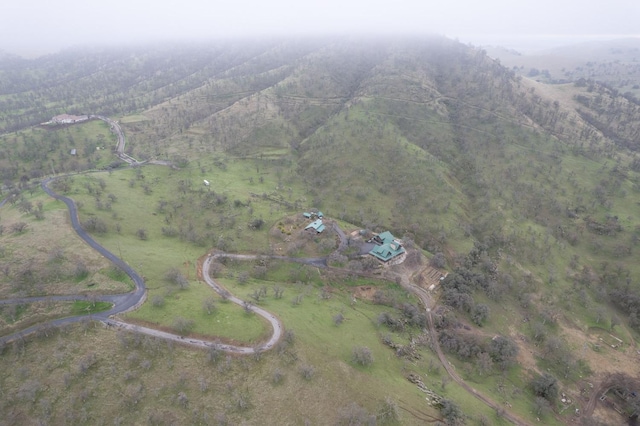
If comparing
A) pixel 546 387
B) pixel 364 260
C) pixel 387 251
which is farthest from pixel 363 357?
pixel 546 387

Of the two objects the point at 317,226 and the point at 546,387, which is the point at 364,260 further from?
the point at 546,387

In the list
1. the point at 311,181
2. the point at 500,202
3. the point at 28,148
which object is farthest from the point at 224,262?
the point at 28,148

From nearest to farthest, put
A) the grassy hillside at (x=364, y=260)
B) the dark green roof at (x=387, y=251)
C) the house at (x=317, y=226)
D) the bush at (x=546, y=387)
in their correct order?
the grassy hillside at (x=364, y=260), the bush at (x=546, y=387), the dark green roof at (x=387, y=251), the house at (x=317, y=226)

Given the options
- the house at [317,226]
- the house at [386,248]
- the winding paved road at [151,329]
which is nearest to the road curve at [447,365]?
the winding paved road at [151,329]

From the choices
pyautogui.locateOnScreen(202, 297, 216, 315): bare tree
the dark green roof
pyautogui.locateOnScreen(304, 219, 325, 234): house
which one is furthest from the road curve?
pyautogui.locateOnScreen(202, 297, 216, 315): bare tree

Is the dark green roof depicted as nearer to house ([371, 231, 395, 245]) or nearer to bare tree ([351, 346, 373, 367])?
house ([371, 231, 395, 245])

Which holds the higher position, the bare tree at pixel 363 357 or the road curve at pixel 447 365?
the bare tree at pixel 363 357

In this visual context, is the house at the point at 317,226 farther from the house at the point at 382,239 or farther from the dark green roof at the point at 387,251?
the dark green roof at the point at 387,251

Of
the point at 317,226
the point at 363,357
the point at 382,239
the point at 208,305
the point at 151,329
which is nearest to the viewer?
the point at 151,329
